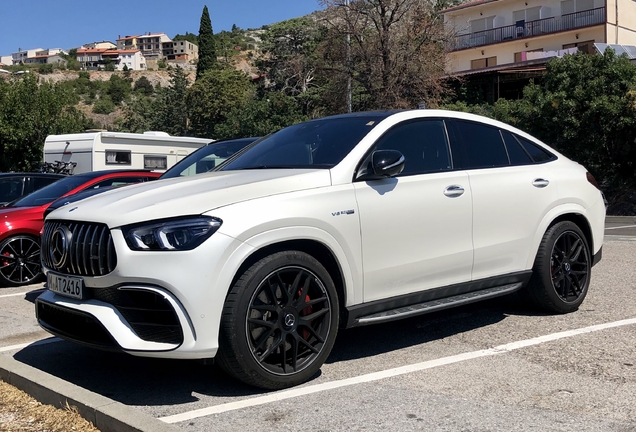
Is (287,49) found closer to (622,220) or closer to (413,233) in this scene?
(622,220)

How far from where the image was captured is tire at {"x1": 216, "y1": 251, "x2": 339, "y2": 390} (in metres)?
3.95

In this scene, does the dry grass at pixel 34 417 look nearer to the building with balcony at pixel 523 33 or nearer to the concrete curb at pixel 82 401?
the concrete curb at pixel 82 401

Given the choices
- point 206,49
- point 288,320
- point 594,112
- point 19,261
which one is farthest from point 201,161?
point 206,49

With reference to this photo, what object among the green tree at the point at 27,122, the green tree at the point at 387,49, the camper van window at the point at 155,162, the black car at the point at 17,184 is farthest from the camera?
the green tree at the point at 27,122

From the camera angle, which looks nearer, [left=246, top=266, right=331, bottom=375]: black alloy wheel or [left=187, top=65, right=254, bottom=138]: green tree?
[left=246, top=266, right=331, bottom=375]: black alloy wheel

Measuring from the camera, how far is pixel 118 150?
1977cm

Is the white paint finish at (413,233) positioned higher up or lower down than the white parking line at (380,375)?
higher up

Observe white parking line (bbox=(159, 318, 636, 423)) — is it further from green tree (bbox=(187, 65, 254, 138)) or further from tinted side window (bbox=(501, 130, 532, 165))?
green tree (bbox=(187, 65, 254, 138))

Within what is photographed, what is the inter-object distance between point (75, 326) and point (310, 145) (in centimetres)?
206

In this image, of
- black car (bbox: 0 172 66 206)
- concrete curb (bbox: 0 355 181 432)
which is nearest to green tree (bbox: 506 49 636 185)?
black car (bbox: 0 172 66 206)

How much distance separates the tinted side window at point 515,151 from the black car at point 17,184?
763 cm

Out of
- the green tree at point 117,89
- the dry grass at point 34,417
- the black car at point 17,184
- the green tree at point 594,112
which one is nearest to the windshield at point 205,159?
the black car at point 17,184

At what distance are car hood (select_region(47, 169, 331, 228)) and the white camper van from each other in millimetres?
15579

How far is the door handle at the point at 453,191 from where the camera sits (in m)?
5.05
